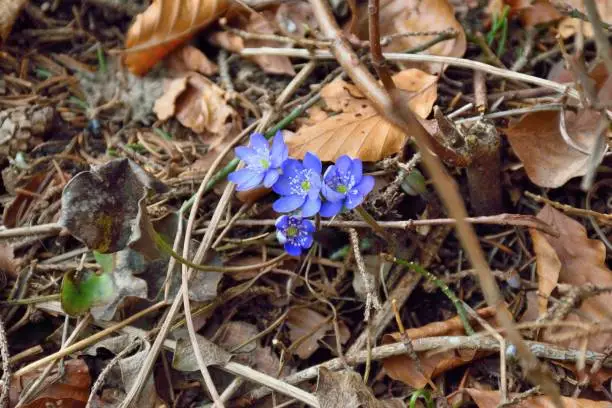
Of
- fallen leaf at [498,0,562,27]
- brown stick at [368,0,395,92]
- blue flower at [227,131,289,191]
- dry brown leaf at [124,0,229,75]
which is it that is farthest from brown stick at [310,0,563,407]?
fallen leaf at [498,0,562,27]

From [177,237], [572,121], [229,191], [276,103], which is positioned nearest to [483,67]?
[572,121]

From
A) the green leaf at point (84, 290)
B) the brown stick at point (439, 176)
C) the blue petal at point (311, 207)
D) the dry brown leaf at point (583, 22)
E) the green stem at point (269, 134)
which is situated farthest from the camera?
the dry brown leaf at point (583, 22)

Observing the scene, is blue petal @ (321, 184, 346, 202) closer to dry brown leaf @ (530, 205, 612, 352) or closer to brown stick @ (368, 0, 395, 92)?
brown stick @ (368, 0, 395, 92)

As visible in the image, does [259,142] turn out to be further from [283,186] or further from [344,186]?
[344,186]

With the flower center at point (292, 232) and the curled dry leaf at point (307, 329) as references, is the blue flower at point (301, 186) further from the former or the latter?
the curled dry leaf at point (307, 329)

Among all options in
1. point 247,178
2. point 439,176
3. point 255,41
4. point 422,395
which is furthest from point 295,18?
point 439,176

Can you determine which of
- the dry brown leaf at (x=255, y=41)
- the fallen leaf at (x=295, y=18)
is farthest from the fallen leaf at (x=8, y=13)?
the fallen leaf at (x=295, y=18)
